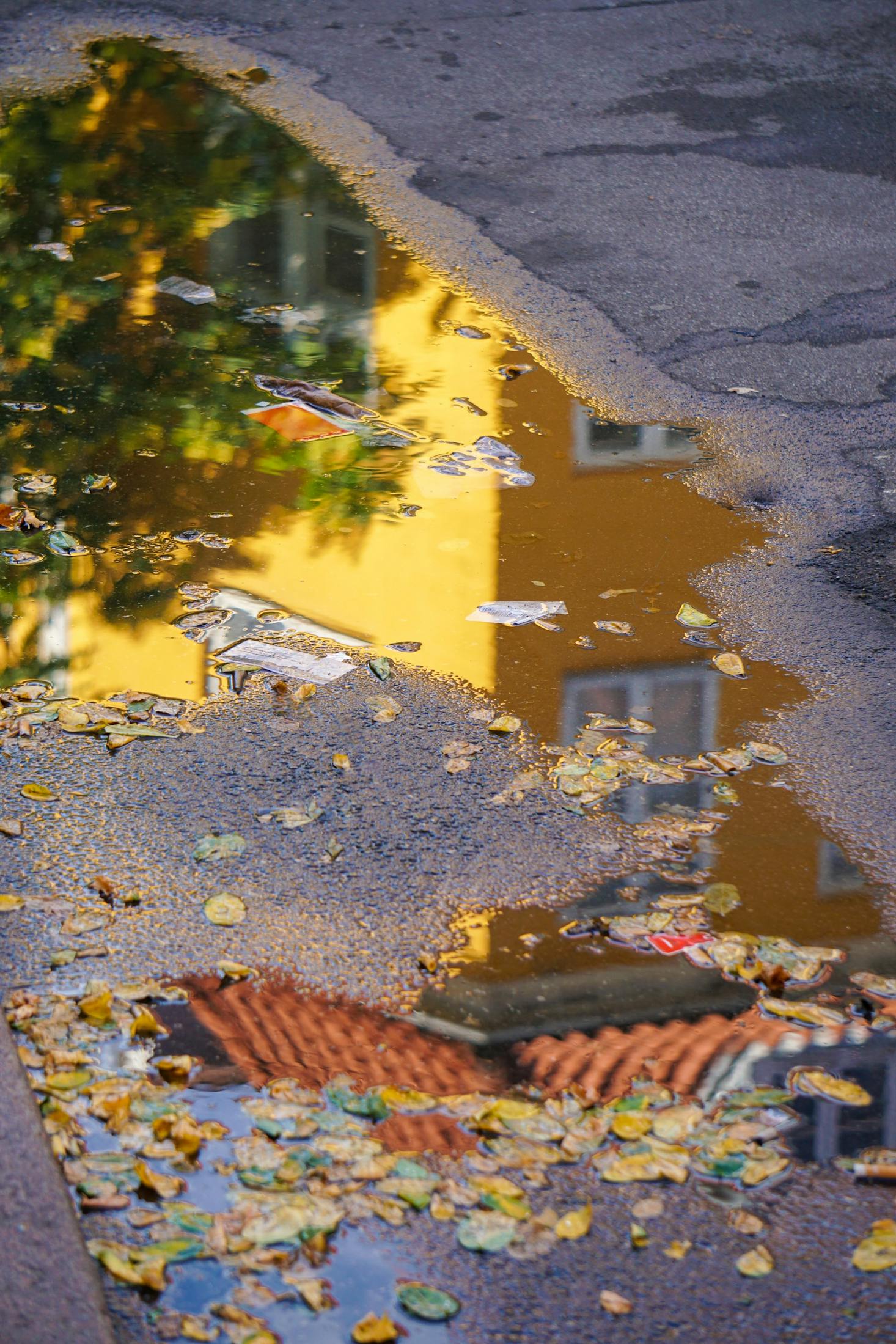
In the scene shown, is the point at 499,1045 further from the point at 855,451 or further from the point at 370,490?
the point at 855,451

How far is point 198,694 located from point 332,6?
7.38m

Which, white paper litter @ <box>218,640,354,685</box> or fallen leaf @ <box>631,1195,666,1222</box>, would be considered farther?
white paper litter @ <box>218,640,354,685</box>

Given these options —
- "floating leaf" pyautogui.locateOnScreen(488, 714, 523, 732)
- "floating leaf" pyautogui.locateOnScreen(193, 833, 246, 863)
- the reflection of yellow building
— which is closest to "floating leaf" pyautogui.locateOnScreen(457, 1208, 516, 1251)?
"floating leaf" pyautogui.locateOnScreen(193, 833, 246, 863)

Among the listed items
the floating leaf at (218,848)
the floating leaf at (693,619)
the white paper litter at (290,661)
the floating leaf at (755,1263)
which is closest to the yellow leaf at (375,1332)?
the floating leaf at (755,1263)

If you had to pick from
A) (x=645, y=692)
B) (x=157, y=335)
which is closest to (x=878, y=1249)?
(x=645, y=692)

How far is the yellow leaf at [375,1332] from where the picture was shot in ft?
7.22

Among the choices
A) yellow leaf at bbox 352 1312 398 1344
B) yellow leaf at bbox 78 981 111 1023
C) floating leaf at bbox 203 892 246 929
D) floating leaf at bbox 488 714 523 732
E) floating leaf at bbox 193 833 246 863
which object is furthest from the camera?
floating leaf at bbox 488 714 523 732

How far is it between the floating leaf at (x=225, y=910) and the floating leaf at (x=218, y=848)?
13cm

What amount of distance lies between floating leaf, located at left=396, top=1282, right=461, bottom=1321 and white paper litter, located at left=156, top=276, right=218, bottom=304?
4662 mm

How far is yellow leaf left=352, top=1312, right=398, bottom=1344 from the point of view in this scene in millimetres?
2199

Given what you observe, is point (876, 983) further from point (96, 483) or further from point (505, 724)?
point (96, 483)

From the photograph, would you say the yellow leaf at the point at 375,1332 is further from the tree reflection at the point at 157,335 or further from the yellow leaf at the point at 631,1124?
the tree reflection at the point at 157,335

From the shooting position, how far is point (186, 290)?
610 cm

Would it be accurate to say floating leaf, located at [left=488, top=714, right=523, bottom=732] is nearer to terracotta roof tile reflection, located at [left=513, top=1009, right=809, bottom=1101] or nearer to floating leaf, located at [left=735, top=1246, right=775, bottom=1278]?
terracotta roof tile reflection, located at [left=513, top=1009, right=809, bottom=1101]
